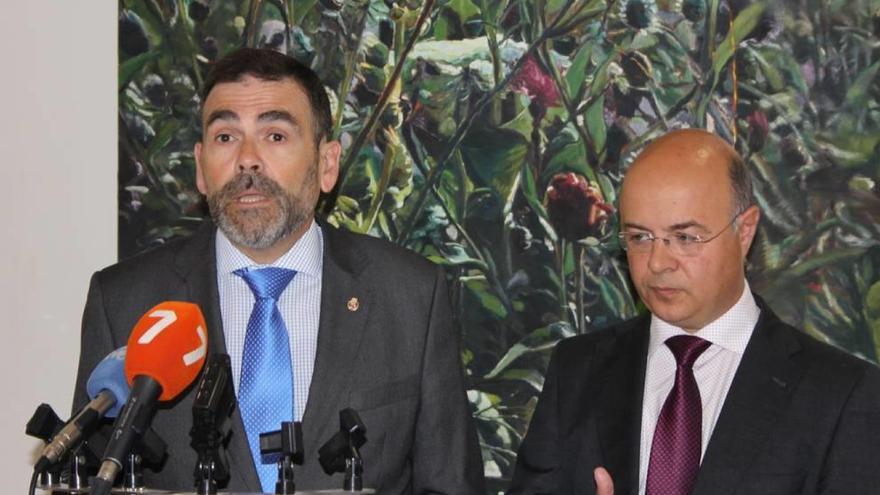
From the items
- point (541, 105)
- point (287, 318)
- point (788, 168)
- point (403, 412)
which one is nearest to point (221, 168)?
point (287, 318)

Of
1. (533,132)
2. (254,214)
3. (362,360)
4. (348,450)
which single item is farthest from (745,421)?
(254,214)

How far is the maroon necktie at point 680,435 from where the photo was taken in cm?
318

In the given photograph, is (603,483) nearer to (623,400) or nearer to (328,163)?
(623,400)

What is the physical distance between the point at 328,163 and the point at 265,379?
62cm

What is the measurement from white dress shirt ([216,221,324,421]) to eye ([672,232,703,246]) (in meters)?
0.88

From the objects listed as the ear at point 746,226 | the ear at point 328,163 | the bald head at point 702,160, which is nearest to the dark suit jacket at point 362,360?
the ear at point 328,163

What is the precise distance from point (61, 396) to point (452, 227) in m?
1.32

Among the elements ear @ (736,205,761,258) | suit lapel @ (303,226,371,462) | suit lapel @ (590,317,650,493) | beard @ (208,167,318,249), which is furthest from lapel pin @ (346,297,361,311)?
ear @ (736,205,761,258)

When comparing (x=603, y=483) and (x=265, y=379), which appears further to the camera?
(x=265, y=379)

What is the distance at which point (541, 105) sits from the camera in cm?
396

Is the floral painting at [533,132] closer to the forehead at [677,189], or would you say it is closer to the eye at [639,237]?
the forehead at [677,189]

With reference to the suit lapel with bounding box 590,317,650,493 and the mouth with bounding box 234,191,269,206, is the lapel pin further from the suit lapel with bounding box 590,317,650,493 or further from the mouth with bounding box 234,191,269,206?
the suit lapel with bounding box 590,317,650,493

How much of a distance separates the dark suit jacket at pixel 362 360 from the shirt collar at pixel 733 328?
0.57 metres

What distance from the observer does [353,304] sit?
136 inches
